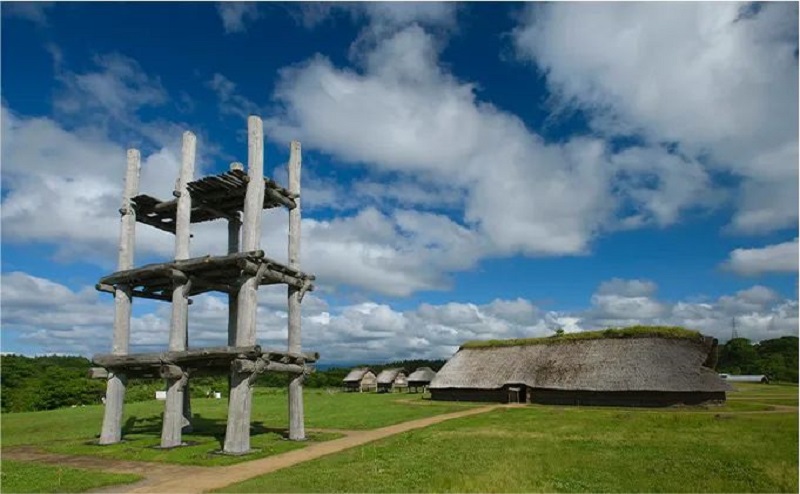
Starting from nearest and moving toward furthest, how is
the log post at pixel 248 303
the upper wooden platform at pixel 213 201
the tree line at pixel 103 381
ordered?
the log post at pixel 248 303 < the upper wooden platform at pixel 213 201 < the tree line at pixel 103 381

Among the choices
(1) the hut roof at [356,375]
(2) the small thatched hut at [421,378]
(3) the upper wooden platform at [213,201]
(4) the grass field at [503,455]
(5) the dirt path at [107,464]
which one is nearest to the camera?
(4) the grass field at [503,455]

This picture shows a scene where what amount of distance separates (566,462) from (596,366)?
98.5 ft

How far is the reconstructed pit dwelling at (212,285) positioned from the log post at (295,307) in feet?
0.14

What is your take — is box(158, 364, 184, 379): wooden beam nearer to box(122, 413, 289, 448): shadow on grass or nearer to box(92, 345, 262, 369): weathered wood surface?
box(92, 345, 262, 369): weathered wood surface

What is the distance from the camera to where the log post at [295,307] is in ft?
75.0

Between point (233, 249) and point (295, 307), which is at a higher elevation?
point (233, 249)

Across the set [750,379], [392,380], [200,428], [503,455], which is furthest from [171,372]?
[750,379]

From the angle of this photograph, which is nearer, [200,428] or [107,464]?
[107,464]

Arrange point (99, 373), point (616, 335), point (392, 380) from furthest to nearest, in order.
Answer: point (392, 380)
point (616, 335)
point (99, 373)

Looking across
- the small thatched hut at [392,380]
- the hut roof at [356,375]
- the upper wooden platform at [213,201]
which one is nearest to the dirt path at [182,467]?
the upper wooden platform at [213,201]

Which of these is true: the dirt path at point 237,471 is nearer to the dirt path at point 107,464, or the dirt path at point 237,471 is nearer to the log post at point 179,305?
the dirt path at point 107,464

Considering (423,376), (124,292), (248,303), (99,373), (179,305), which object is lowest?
(423,376)

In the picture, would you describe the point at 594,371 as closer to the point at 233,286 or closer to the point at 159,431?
the point at 233,286

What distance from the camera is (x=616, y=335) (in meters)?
46.0
